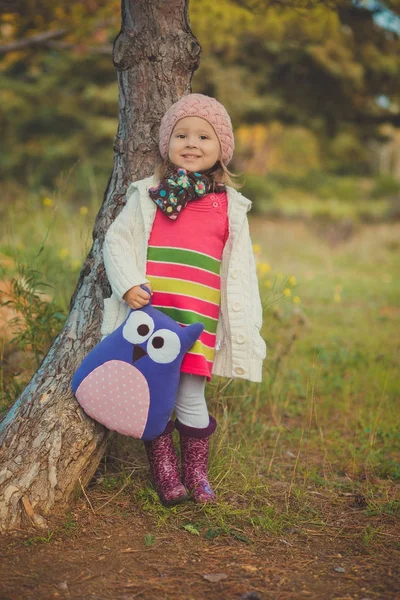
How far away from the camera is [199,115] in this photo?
2568 millimetres

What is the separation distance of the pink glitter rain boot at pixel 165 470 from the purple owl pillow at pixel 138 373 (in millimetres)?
149

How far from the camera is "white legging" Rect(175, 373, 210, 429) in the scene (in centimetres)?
259

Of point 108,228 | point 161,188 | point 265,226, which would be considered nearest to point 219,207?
point 161,188

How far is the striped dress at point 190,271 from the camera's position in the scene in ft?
8.29

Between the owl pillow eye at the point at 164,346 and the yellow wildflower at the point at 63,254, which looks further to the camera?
the yellow wildflower at the point at 63,254

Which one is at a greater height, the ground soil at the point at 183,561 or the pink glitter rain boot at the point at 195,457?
the pink glitter rain boot at the point at 195,457

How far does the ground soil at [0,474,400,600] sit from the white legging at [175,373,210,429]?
0.43 m

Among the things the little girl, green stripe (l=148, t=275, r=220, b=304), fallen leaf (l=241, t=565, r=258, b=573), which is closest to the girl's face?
the little girl

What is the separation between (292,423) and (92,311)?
1.70 metres

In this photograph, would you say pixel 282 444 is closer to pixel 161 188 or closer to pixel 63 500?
pixel 63 500

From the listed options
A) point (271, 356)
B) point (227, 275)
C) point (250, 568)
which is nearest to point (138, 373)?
point (227, 275)

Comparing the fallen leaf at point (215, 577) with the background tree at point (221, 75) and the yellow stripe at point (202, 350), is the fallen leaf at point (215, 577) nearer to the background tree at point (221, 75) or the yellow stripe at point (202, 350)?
the yellow stripe at point (202, 350)

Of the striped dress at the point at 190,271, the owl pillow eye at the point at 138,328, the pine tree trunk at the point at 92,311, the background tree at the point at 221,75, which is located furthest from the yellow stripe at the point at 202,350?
the background tree at the point at 221,75

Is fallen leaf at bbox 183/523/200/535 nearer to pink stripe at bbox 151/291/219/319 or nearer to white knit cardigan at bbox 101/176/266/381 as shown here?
white knit cardigan at bbox 101/176/266/381
